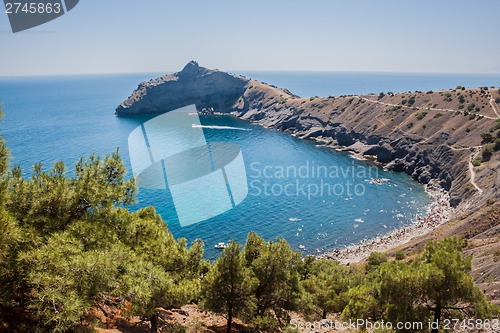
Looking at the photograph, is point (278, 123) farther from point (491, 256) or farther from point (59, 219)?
point (59, 219)

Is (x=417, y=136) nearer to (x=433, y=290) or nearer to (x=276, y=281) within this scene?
(x=276, y=281)

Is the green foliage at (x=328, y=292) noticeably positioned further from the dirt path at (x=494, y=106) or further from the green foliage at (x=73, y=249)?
the dirt path at (x=494, y=106)

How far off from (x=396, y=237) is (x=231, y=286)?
56.5 m

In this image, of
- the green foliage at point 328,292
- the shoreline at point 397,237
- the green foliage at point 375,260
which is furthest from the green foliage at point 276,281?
the shoreline at point 397,237

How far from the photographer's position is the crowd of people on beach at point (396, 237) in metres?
62.1

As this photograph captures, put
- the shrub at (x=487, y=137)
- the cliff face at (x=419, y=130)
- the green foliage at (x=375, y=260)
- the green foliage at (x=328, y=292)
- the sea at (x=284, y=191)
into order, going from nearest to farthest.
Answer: the green foliage at (x=328, y=292), the green foliage at (x=375, y=260), the sea at (x=284, y=191), the cliff face at (x=419, y=130), the shrub at (x=487, y=137)

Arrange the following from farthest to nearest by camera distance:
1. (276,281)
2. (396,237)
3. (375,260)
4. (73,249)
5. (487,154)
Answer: (487,154)
(396,237)
(375,260)
(276,281)
(73,249)

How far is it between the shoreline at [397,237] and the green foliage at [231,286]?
42.2 metres

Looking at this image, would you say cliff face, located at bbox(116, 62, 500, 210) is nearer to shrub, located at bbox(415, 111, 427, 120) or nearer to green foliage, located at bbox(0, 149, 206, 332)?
shrub, located at bbox(415, 111, 427, 120)

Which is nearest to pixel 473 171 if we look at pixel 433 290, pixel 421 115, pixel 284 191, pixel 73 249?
pixel 421 115

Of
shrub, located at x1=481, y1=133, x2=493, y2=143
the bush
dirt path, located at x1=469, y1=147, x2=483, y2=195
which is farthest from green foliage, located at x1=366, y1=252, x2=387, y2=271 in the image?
shrub, located at x1=481, y1=133, x2=493, y2=143

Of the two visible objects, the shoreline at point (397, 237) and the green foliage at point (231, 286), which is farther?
the shoreline at point (397, 237)

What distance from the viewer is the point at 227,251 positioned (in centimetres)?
2105

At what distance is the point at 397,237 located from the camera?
222 ft
